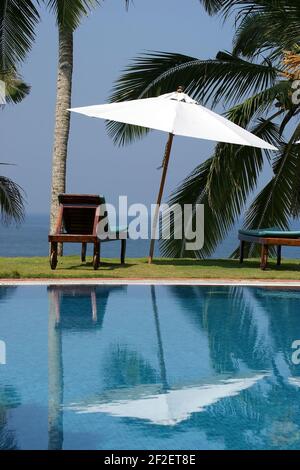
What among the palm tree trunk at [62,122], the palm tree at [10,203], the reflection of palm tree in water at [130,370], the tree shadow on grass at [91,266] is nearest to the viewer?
the reflection of palm tree in water at [130,370]

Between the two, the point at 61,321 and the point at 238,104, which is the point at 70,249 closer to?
the point at 238,104

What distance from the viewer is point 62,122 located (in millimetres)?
13461

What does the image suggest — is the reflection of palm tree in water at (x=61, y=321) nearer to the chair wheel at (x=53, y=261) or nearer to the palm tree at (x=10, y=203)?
the chair wheel at (x=53, y=261)

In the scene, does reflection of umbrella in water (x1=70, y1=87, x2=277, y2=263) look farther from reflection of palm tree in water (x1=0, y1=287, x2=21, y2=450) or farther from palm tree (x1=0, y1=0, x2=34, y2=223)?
reflection of palm tree in water (x1=0, y1=287, x2=21, y2=450)

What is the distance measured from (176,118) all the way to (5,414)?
7.15 meters

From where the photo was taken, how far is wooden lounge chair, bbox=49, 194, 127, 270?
34.7 feet

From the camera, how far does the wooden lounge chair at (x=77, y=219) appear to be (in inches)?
416

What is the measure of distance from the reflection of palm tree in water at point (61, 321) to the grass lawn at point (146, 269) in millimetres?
939

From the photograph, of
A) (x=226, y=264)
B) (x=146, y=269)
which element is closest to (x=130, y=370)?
(x=146, y=269)

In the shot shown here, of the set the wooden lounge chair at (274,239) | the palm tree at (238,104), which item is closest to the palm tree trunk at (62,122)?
the palm tree at (238,104)

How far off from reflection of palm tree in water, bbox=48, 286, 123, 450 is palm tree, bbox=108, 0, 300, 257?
17.7 ft

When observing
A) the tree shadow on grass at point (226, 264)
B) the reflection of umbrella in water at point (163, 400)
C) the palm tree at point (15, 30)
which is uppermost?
the palm tree at point (15, 30)
